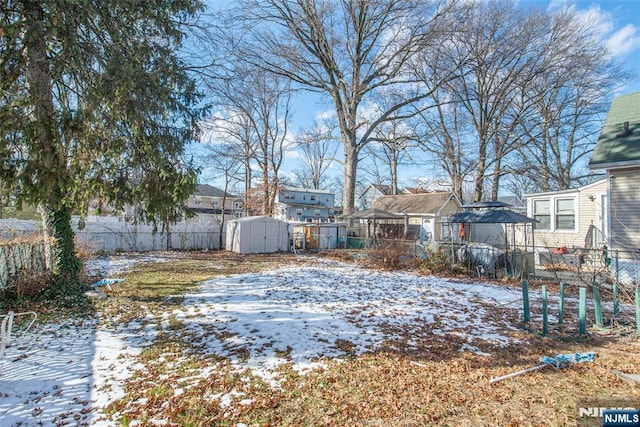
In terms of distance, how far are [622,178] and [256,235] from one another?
50.2 ft

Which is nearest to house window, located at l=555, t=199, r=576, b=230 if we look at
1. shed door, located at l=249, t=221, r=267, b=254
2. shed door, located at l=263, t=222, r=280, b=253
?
shed door, located at l=263, t=222, r=280, b=253

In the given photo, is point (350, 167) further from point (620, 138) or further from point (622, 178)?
point (622, 178)

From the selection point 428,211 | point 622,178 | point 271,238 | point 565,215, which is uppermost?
point 622,178

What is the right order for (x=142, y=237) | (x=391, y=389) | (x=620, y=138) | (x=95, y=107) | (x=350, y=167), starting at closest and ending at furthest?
(x=391, y=389), (x=95, y=107), (x=620, y=138), (x=142, y=237), (x=350, y=167)

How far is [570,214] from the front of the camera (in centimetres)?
1463

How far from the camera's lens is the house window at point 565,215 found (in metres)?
14.6

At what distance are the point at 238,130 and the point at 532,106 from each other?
21.6 meters

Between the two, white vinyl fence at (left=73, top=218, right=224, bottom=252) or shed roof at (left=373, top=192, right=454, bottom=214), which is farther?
shed roof at (left=373, top=192, right=454, bottom=214)

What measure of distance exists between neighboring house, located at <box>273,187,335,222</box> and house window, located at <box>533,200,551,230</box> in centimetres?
2437

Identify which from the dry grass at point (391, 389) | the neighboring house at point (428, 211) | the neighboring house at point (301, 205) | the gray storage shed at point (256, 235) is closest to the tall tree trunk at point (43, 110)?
the dry grass at point (391, 389)

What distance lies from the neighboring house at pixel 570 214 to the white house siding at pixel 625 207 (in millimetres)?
3959

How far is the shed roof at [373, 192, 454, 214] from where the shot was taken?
2411cm

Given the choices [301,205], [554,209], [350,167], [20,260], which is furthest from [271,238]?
[301,205]

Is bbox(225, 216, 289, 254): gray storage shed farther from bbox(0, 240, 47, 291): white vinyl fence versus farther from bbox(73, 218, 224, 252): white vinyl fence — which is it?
bbox(0, 240, 47, 291): white vinyl fence
